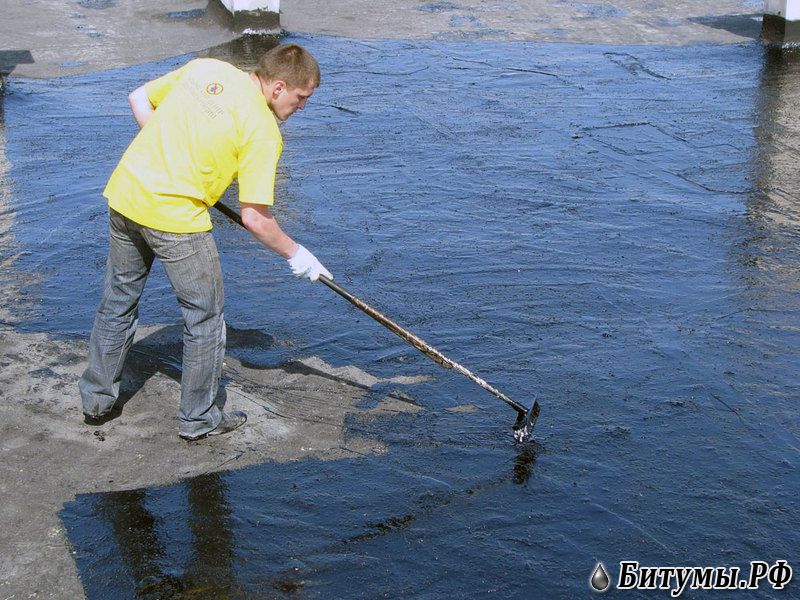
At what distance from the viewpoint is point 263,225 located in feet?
13.5

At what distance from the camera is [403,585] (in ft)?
12.0

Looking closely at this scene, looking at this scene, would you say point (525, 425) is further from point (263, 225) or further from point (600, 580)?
point (263, 225)

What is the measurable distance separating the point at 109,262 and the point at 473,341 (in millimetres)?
1935

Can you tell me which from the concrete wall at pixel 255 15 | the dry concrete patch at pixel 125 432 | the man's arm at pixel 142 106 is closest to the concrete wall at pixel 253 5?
the concrete wall at pixel 255 15

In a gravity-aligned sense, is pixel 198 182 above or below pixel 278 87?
below

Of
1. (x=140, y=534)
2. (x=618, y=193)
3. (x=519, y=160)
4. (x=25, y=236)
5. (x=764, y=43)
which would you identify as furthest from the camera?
(x=764, y=43)

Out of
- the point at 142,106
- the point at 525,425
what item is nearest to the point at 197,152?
the point at 142,106

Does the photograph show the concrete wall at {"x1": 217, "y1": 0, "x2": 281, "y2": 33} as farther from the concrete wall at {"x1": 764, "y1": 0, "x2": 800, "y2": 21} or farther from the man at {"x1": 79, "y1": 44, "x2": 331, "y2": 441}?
the man at {"x1": 79, "y1": 44, "x2": 331, "y2": 441}

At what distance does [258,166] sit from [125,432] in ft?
4.47

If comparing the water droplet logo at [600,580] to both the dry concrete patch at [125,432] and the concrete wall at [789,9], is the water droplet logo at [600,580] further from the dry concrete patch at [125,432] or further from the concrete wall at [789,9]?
the concrete wall at [789,9]

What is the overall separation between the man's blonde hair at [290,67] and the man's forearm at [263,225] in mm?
492

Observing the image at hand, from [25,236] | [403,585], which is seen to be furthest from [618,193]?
[403,585]

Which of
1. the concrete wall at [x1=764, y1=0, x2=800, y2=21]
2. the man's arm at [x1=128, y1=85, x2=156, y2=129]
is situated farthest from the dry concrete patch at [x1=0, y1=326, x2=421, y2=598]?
the concrete wall at [x1=764, y1=0, x2=800, y2=21]

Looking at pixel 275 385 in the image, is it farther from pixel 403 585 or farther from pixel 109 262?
pixel 403 585
